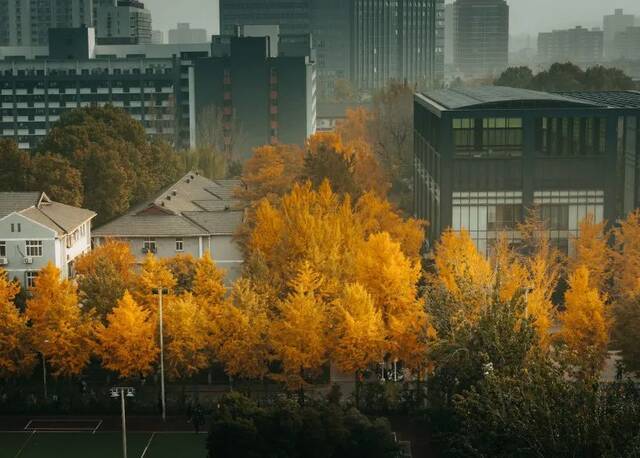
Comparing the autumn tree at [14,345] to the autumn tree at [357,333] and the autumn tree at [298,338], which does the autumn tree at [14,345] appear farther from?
the autumn tree at [357,333]

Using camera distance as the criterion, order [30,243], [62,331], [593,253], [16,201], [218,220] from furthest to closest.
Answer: [218,220], [16,201], [30,243], [593,253], [62,331]

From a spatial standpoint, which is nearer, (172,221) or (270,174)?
(172,221)

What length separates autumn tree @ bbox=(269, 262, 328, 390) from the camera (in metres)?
49.1

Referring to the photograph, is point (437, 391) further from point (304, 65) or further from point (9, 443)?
point (304, 65)

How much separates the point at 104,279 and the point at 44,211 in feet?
45.5

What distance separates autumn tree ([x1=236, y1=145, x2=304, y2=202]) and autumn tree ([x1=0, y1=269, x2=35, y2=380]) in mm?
26491

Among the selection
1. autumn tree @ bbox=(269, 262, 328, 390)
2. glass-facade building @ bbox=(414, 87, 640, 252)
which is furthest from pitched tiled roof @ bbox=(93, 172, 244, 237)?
autumn tree @ bbox=(269, 262, 328, 390)

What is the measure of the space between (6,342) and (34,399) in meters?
2.70

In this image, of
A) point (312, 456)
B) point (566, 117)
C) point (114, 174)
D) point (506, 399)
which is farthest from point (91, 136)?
point (506, 399)

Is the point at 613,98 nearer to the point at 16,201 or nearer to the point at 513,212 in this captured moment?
the point at 513,212

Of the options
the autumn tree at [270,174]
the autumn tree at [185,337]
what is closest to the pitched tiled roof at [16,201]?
the autumn tree at [270,174]

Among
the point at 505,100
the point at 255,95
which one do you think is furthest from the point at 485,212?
the point at 255,95

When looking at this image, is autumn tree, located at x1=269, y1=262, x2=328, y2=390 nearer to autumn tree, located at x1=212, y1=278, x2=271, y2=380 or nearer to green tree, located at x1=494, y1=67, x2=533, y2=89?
autumn tree, located at x1=212, y1=278, x2=271, y2=380

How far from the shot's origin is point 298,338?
161ft
